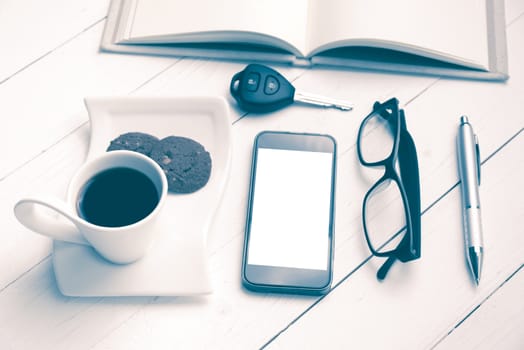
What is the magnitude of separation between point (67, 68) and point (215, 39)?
191 mm

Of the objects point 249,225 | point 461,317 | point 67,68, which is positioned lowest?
point 461,317

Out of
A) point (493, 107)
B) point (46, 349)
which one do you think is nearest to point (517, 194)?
point (493, 107)

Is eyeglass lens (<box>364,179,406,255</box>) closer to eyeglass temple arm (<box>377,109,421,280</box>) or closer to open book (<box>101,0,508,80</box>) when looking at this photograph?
eyeglass temple arm (<box>377,109,421,280</box>)

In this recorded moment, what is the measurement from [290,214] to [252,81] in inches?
6.7

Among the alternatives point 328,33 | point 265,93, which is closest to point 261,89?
point 265,93

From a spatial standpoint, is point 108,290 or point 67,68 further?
point 67,68

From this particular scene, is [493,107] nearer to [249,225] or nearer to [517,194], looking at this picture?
[517,194]

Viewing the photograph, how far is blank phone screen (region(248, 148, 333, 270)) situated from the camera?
57 centimetres

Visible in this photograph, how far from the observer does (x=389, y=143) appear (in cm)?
65

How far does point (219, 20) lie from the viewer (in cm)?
66

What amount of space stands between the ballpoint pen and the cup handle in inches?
15.9

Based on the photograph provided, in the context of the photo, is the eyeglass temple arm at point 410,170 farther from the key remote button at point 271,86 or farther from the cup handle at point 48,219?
the cup handle at point 48,219

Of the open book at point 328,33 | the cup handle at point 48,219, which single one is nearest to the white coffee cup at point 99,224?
the cup handle at point 48,219

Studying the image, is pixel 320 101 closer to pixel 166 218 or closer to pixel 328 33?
pixel 328 33
